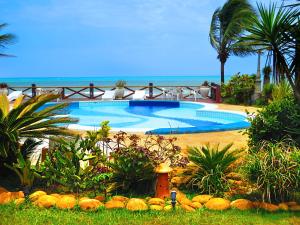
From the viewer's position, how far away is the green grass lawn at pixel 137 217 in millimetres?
4363

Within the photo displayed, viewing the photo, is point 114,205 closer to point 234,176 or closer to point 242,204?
point 242,204

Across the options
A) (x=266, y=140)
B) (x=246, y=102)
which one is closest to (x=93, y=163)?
(x=266, y=140)

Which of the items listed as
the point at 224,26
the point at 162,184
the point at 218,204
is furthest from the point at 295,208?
the point at 224,26

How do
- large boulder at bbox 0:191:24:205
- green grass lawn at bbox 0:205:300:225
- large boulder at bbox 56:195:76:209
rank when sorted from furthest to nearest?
large boulder at bbox 0:191:24:205
large boulder at bbox 56:195:76:209
green grass lawn at bbox 0:205:300:225

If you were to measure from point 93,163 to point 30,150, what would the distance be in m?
1.02

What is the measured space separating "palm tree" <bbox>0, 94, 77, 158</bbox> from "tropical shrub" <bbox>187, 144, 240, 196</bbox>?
191 centimetres

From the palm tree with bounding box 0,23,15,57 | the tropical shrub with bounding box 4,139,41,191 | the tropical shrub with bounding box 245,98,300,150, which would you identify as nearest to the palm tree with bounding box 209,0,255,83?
the tropical shrub with bounding box 245,98,300,150

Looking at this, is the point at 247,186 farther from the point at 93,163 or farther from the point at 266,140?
the point at 93,163

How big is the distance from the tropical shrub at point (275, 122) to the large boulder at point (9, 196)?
3.33 m

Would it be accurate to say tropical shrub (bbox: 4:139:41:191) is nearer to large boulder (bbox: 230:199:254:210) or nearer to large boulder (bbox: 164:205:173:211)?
large boulder (bbox: 164:205:173:211)

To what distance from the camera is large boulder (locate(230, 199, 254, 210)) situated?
16.1 ft

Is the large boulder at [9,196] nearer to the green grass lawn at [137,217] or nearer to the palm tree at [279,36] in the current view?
the green grass lawn at [137,217]

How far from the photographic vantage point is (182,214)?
15.2ft

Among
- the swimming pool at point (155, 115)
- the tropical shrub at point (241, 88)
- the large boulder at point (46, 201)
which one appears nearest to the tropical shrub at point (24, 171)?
the large boulder at point (46, 201)
